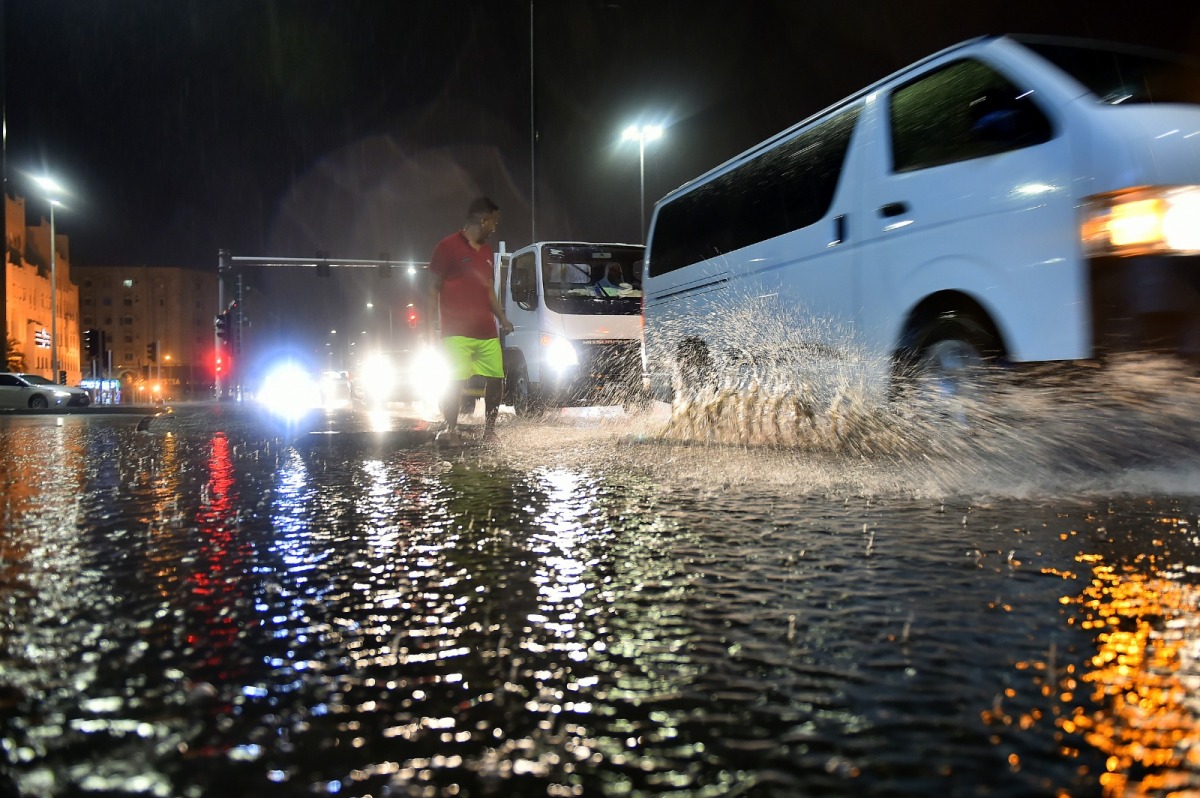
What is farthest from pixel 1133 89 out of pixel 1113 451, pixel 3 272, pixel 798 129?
pixel 3 272

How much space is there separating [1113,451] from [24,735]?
5.99 meters

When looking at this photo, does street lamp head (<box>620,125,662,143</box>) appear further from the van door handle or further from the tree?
the tree

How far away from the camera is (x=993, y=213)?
6133 millimetres

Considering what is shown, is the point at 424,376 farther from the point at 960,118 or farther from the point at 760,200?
the point at 960,118

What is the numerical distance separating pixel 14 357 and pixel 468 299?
75127mm

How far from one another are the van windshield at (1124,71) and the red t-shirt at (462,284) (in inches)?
214

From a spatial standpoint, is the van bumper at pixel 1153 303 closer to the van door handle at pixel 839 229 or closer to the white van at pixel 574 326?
the van door handle at pixel 839 229

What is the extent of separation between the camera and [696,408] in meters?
10.4

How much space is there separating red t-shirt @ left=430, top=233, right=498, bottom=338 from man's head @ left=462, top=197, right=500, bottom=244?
0.58 feet

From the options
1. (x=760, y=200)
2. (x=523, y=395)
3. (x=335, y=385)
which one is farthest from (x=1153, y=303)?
(x=335, y=385)

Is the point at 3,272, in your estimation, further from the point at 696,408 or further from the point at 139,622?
the point at 139,622

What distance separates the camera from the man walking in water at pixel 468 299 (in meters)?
10.3

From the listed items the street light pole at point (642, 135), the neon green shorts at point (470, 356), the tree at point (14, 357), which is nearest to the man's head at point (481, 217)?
the neon green shorts at point (470, 356)

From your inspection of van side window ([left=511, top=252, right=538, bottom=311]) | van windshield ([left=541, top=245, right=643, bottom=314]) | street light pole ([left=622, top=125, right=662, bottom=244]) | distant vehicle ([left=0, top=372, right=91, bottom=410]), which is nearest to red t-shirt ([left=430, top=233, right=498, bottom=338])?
van windshield ([left=541, top=245, right=643, bottom=314])
